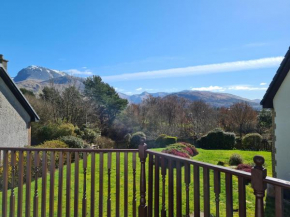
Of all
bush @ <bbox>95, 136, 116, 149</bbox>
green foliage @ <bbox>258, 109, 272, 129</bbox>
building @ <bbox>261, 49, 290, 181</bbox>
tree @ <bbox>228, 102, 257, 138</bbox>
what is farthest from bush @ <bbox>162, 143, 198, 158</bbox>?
tree @ <bbox>228, 102, 257, 138</bbox>

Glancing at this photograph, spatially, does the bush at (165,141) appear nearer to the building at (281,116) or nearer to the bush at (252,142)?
the bush at (252,142)

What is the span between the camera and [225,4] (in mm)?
7328

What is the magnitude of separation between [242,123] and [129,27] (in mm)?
17144

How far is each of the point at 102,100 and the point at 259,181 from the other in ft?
78.1

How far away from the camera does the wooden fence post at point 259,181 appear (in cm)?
153

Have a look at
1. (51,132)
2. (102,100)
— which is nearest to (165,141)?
(51,132)

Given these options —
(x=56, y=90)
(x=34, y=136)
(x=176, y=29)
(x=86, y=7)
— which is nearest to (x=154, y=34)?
(x=176, y=29)

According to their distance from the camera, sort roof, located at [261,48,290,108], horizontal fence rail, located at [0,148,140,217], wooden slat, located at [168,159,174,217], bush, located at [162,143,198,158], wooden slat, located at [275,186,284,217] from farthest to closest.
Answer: bush, located at [162,143,198,158] → roof, located at [261,48,290,108] → horizontal fence rail, located at [0,148,140,217] → wooden slat, located at [168,159,174,217] → wooden slat, located at [275,186,284,217]

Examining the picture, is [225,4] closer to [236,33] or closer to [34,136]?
[236,33]

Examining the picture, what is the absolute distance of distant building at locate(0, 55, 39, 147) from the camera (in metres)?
9.34

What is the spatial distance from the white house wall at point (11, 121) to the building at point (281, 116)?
33.4ft

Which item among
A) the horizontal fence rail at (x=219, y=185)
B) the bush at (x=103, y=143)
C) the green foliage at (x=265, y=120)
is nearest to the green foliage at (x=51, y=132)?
the bush at (x=103, y=143)

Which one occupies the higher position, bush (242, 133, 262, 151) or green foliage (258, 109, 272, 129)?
green foliage (258, 109, 272, 129)

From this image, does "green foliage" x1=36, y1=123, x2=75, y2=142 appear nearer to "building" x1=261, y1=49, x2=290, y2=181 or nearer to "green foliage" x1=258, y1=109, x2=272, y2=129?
"building" x1=261, y1=49, x2=290, y2=181
